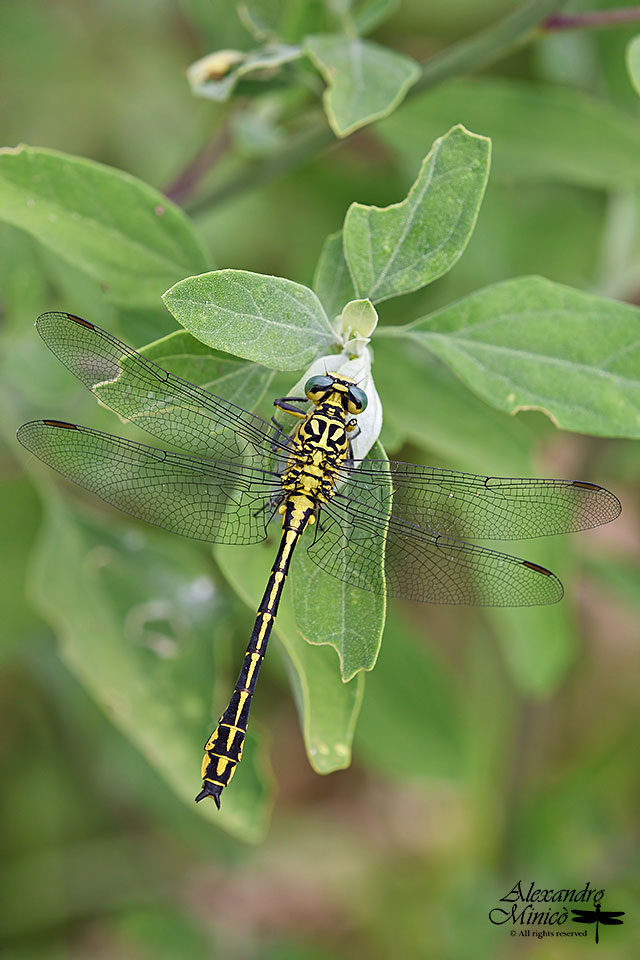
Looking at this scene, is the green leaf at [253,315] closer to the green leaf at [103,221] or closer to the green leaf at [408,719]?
the green leaf at [103,221]

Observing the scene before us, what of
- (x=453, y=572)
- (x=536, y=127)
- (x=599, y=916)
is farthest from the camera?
(x=599, y=916)

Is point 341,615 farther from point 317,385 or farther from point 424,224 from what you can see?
point 424,224

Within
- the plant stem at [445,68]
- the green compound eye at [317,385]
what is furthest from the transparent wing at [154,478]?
A: the plant stem at [445,68]

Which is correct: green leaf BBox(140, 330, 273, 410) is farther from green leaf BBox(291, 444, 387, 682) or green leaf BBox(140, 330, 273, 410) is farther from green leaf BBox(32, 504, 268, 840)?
green leaf BBox(32, 504, 268, 840)

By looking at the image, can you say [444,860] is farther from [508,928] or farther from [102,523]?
[102,523]

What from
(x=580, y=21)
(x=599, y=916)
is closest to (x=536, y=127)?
(x=580, y=21)

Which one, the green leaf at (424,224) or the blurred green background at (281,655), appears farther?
the blurred green background at (281,655)
